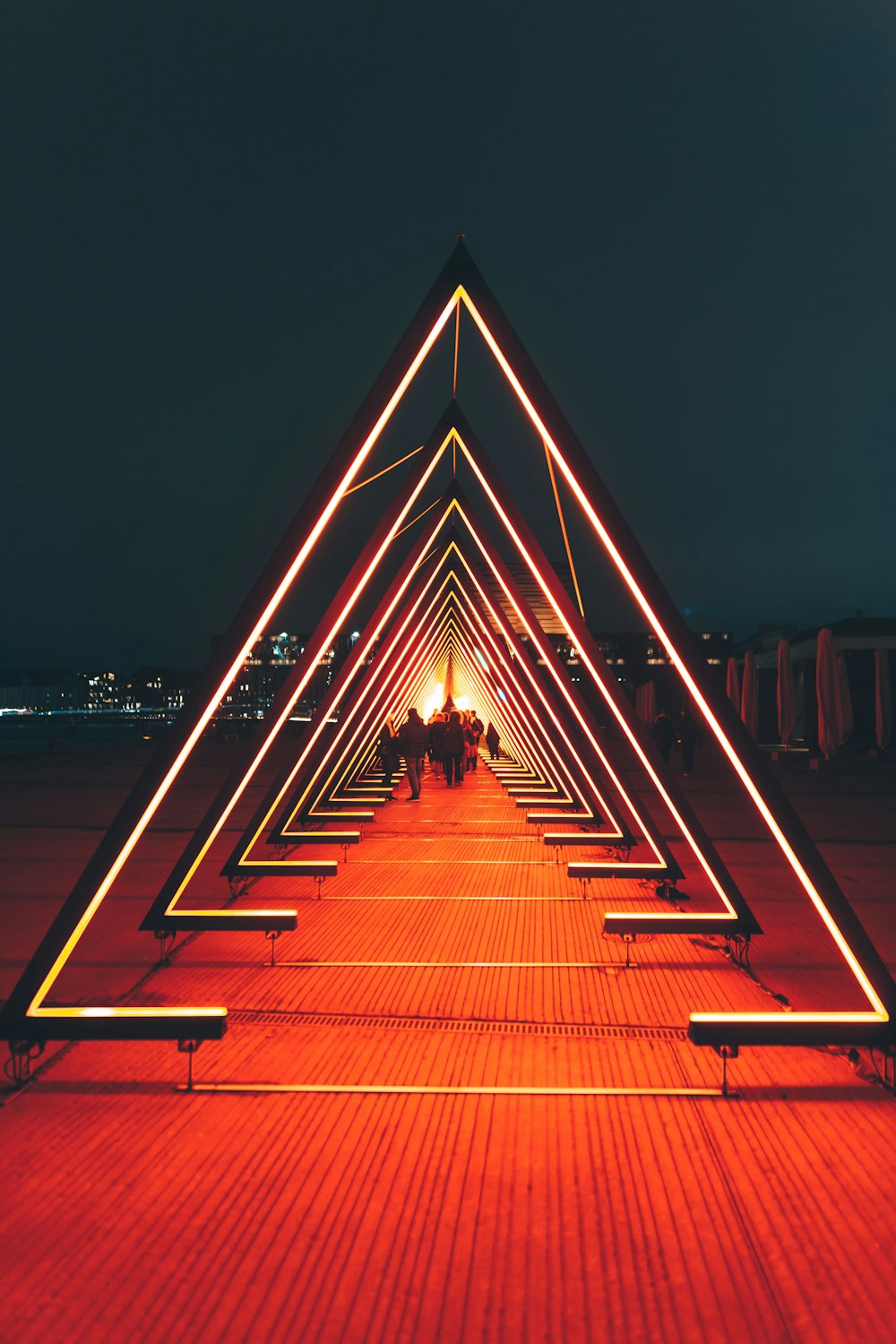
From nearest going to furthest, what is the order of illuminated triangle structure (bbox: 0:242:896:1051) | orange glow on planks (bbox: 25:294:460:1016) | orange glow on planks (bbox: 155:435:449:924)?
illuminated triangle structure (bbox: 0:242:896:1051) → orange glow on planks (bbox: 25:294:460:1016) → orange glow on planks (bbox: 155:435:449:924)

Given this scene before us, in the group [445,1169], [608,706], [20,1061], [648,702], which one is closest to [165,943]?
[20,1061]

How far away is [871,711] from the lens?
35094mm

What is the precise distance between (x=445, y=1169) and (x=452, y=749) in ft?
56.3

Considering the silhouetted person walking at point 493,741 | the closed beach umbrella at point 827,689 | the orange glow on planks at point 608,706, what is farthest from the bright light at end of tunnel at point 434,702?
the orange glow on planks at point 608,706

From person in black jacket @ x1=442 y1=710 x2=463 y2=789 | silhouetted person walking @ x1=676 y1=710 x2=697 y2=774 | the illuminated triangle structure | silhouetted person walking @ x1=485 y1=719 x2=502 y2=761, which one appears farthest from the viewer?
silhouetted person walking @ x1=485 y1=719 x2=502 y2=761

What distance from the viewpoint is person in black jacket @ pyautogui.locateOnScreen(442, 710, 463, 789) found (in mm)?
21094

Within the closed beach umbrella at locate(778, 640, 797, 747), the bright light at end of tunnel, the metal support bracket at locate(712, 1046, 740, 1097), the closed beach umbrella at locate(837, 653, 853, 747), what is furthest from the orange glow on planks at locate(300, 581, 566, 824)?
the bright light at end of tunnel

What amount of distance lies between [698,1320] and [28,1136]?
2.84 metres

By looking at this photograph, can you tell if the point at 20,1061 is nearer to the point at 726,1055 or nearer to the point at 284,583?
the point at 284,583

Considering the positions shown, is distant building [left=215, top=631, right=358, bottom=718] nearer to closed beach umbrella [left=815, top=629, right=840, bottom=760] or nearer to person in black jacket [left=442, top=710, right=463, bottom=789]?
person in black jacket [left=442, top=710, right=463, bottom=789]

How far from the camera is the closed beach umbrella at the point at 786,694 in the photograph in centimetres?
2411

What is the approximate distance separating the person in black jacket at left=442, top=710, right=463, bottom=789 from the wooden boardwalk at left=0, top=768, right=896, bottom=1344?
1406 centimetres

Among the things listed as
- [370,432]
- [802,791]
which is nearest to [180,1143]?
[370,432]

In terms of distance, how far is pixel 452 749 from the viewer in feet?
69.1
